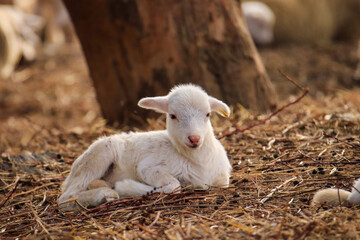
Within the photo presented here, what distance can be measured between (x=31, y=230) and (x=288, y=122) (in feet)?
9.80

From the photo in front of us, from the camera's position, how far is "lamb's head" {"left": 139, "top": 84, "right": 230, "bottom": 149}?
3391 mm

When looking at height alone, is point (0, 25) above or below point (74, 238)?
above

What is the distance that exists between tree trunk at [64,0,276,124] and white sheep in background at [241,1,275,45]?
655 centimetres

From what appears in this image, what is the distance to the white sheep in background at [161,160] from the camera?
3443mm

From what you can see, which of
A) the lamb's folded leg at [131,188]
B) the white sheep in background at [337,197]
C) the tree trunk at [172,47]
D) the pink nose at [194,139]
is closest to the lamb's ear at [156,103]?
the pink nose at [194,139]

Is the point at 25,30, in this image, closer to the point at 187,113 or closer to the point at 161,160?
the point at 161,160

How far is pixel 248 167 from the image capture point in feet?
13.2

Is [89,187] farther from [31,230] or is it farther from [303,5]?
[303,5]

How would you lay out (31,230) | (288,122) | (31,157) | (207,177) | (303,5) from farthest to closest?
(303,5)
(288,122)
(31,157)
(207,177)
(31,230)

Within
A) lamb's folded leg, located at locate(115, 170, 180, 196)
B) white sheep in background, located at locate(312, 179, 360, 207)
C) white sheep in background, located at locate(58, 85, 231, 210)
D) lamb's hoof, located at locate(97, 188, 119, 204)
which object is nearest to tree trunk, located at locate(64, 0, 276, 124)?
white sheep in background, located at locate(58, 85, 231, 210)

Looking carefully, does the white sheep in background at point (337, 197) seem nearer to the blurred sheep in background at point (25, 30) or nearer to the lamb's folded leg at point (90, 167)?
the lamb's folded leg at point (90, 167)

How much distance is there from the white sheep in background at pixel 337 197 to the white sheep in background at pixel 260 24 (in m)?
10.00

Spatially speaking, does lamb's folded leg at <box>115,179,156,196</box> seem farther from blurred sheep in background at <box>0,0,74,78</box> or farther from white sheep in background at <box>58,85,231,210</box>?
blurred sheep in background at <box>0,0,74,78</box>

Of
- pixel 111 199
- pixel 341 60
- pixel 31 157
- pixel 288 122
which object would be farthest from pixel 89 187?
pixel 341 60
